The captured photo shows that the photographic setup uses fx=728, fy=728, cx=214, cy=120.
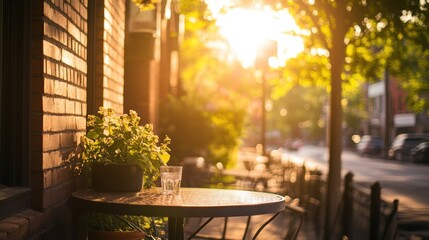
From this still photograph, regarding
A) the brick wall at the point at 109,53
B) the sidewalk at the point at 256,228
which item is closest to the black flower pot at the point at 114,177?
the brick wall at the point at 109,53

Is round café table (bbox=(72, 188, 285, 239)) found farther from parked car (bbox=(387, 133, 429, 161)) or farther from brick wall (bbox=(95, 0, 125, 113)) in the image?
parked car (bbox=(387, 133, 429, 161))

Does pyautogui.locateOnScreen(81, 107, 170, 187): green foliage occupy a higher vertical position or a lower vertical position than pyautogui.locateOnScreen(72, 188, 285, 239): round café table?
higher

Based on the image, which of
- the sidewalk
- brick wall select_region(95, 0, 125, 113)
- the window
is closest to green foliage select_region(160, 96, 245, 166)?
the sidewalk

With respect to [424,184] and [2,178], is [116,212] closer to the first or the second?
[2,178]

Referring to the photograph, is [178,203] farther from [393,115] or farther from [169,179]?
[393,115]

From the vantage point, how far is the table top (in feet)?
12.8

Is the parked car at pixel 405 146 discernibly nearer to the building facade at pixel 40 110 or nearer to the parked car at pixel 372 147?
the parked car at pixel 372 147

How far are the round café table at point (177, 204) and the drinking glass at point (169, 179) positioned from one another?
51 millimetres

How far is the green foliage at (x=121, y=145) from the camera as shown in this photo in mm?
4727

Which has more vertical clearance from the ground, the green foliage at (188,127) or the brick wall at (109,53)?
the brick wall at (109,53)

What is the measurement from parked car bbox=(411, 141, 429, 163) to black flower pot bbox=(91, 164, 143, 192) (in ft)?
135

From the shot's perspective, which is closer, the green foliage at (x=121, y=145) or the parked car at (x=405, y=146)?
the green foliage at (x=121, y=145)

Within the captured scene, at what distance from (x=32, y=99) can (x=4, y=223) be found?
0.75 meters

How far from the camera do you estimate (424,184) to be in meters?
26.1
